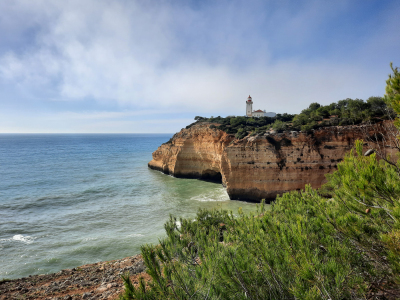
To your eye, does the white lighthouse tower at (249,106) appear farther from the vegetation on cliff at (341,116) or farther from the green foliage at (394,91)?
the green foliage at (394,91)

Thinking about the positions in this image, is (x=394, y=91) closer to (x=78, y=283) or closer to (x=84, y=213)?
(x=78, y=283)

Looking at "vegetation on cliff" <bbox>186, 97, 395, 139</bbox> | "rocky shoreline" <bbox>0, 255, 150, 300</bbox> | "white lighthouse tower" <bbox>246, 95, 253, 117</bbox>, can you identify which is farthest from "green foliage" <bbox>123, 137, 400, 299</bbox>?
"white lighthouse tower" <bbox>246, 95, 253, 117</bbox>

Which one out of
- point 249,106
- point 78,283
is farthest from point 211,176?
point 249,106

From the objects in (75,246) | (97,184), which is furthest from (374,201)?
(97,184)

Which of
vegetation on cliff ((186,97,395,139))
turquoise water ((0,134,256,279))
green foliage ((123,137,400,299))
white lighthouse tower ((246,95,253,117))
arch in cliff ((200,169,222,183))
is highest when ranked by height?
white lighthouse tower ((246,95,253,117))

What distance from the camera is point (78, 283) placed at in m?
7.52

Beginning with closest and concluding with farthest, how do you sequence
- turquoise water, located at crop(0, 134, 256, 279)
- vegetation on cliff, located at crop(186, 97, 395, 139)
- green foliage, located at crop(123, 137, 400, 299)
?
green foliage, located at crop(123, 137, 400, 299)
turquoise water, located at crop(0, 134, 256, 279)
vegetation on cliff, located at crop(186, 97, 395, 139)

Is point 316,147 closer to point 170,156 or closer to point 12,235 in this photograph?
point 170,156

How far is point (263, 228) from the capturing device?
205 inches

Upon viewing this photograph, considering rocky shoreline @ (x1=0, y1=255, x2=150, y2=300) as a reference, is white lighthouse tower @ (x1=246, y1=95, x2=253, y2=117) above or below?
above

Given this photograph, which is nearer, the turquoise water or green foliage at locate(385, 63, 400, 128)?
green foliage at locate(385, 63, 400, 128)

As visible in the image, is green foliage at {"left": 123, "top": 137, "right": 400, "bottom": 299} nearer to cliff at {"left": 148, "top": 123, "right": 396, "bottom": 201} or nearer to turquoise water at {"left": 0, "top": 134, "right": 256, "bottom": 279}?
turquoise water at {"left": 0, "top": 134, "right": 256, "bottom": 279}

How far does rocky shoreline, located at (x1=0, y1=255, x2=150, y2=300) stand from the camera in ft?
21.6

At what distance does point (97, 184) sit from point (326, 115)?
25798 millimetres
